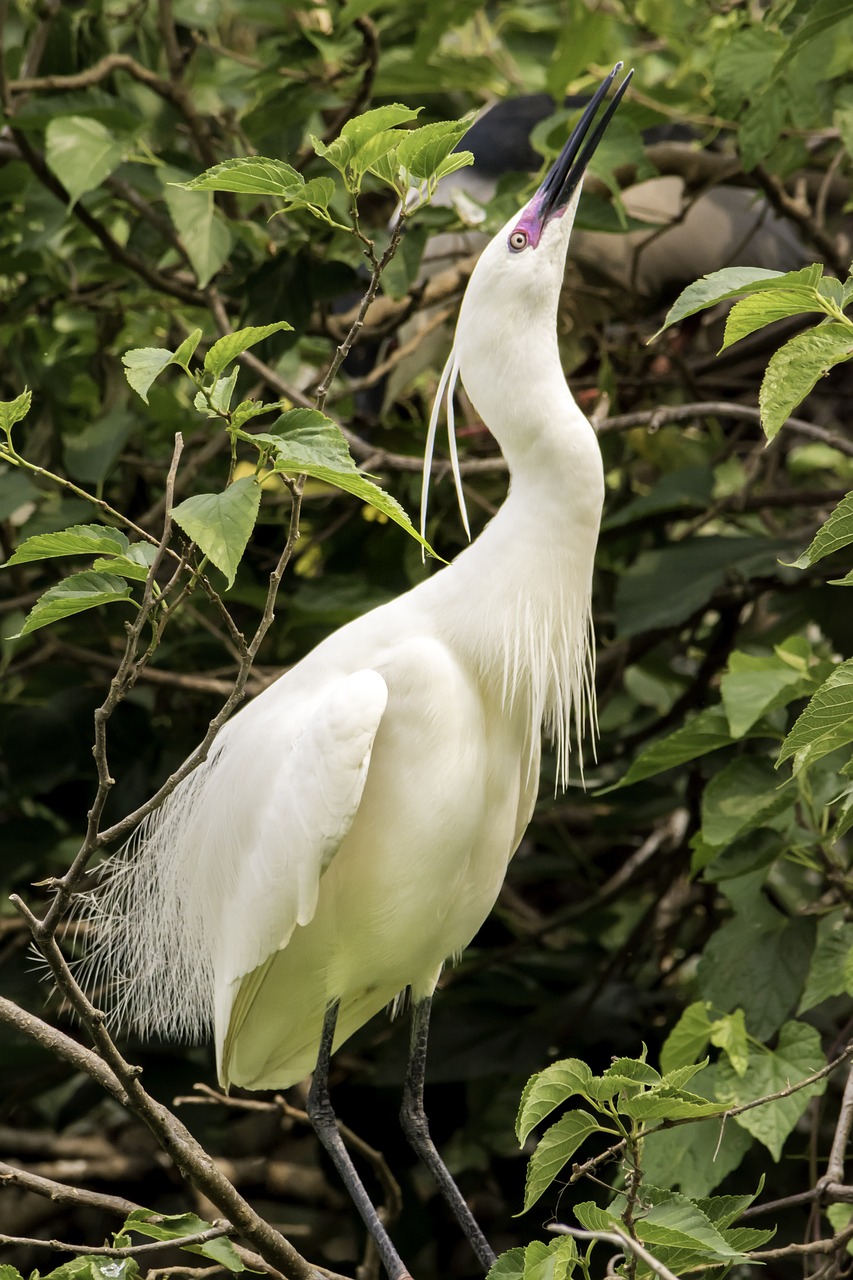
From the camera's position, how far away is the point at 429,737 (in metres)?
1.57

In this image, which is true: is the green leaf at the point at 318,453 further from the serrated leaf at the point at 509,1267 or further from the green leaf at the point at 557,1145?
the serrated leaf at the point at 509,1267

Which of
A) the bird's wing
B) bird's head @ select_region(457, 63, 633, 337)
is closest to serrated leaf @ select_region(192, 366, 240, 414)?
the bird's wing

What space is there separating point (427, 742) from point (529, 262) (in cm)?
55

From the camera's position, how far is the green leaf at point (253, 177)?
1.09 m

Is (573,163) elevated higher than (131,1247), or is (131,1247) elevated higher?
(573,163)

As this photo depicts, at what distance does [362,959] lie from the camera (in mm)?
1706

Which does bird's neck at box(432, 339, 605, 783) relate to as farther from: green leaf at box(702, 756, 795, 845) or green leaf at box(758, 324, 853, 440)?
green leaf at box(758, 324, 853, 440)

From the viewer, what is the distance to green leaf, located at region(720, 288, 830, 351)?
1084 millimetres

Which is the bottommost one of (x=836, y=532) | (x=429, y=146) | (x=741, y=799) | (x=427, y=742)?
(x=741, y=799)

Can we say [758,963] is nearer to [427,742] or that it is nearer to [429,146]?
[427,742]

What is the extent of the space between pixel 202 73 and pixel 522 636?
172 cm

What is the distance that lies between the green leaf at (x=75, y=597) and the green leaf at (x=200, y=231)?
96cm

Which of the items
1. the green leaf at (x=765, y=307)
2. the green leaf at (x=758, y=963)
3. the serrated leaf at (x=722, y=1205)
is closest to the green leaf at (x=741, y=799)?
the green leaf at (x=758, y=963)

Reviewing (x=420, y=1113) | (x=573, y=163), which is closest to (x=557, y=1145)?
(x=420, y=1113)
